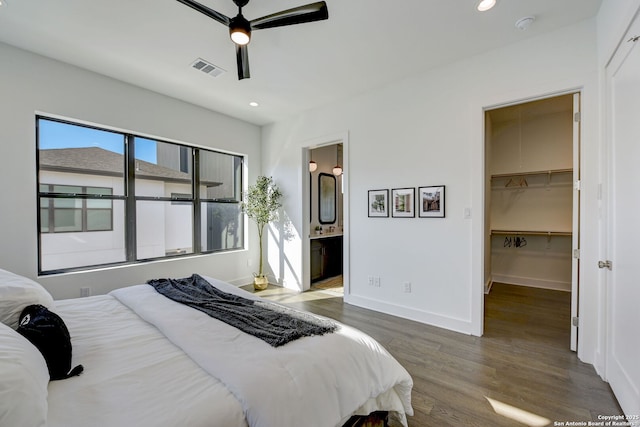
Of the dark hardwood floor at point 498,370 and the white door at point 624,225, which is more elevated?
the white door at point 624,225

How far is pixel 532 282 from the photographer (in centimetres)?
468

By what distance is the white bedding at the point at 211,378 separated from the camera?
3.20 feet

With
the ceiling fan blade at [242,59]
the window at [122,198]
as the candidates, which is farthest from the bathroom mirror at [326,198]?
the ceiling fan blade at [242,59]

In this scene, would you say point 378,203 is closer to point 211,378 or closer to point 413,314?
point 413,314

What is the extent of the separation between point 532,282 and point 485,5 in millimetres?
4504

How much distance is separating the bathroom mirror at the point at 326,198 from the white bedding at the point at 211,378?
407 cm

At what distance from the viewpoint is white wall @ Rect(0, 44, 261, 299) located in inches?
105

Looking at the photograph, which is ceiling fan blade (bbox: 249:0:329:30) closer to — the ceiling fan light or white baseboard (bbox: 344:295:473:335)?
the ceiling fan light

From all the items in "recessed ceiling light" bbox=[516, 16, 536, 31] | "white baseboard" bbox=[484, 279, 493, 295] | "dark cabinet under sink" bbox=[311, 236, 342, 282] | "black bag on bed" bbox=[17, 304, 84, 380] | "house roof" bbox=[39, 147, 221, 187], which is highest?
"recessed ceiling light" bbox=[516, 16, 536, 31]

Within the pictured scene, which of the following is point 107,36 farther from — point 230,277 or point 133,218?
point 230,277

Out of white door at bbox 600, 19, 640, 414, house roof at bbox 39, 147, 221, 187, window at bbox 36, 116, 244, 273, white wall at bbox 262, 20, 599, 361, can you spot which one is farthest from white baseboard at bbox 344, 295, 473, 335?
house roof at bbox 39, 147, 221, 187

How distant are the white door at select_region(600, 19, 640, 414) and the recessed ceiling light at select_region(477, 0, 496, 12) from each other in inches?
35.8

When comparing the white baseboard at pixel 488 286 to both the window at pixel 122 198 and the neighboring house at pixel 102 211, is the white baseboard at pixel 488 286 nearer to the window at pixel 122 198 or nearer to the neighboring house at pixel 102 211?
the window at pixel 122 198

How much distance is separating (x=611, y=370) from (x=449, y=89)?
112 inches
